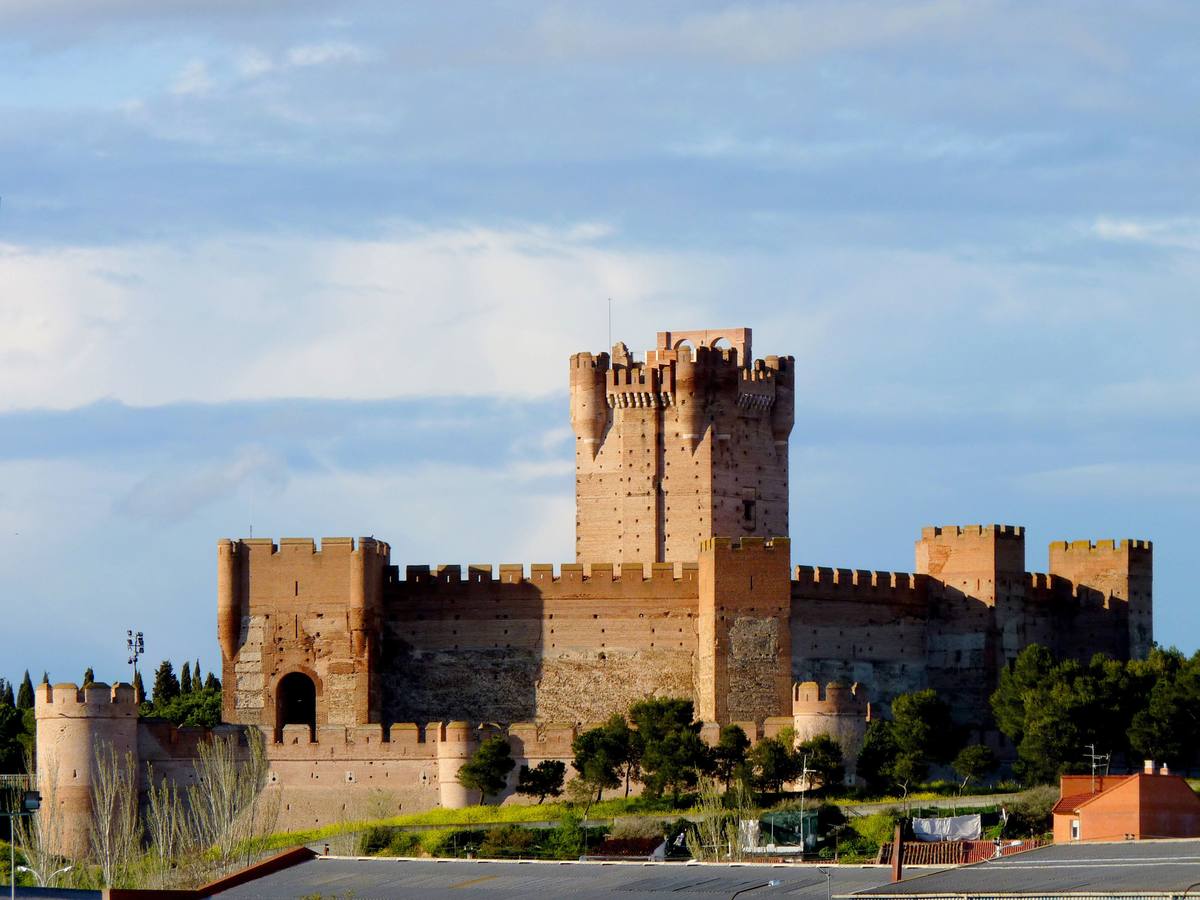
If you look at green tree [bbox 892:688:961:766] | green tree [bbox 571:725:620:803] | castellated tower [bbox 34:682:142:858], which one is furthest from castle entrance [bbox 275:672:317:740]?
green tree [bbox 892:688:961:766]

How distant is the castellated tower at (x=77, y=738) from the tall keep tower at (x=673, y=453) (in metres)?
15.9

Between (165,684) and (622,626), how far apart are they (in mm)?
28449

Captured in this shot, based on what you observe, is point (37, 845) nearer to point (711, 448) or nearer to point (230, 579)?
point (230, 579)

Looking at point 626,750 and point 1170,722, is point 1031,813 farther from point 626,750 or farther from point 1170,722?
point 626,750

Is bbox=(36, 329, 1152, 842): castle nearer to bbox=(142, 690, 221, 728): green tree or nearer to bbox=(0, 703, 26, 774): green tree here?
bbox=(142, 690, 221, 728): green tree

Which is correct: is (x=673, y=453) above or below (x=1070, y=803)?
above

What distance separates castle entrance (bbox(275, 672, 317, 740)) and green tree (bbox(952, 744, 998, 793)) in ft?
55.8

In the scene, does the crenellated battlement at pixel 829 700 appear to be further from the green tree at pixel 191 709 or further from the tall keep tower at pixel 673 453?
the green tree at pixel 191 709

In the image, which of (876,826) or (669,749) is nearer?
(876,826)

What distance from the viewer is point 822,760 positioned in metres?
81.4

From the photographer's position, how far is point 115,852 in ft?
267

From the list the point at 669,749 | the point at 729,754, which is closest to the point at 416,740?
the point at 669,749

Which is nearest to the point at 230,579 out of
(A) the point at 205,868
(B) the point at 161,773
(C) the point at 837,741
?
(B) the point at 161,773

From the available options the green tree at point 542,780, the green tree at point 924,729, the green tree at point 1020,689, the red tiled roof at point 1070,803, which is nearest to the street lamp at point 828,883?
the red tiled roof at point 1070,803
